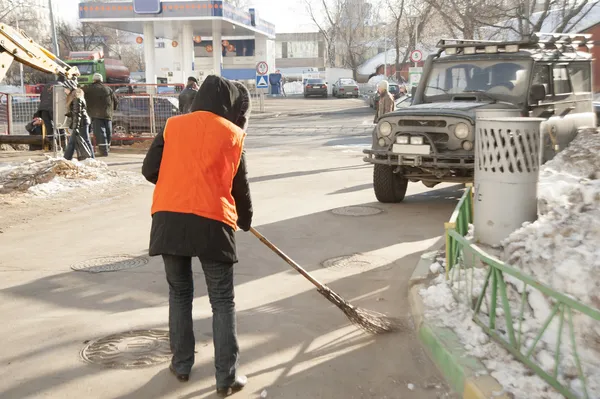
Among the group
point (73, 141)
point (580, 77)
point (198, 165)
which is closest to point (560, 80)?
point (580, 77)

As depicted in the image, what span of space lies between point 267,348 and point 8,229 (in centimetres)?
517

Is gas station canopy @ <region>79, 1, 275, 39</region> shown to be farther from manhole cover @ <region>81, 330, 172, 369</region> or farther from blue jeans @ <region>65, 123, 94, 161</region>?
manhole cover @ <region>81, 330, 172, 369</region>

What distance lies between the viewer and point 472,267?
15.1ft

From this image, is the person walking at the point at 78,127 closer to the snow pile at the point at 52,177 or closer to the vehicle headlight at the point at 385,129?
the snow pile at the point at 52,177

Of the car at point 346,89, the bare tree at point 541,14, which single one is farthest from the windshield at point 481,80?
the car at point 346,89

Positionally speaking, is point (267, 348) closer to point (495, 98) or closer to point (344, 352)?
point (344, 352)

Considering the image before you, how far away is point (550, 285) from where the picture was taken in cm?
419

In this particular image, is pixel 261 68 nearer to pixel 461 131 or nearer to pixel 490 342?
pixel 461 131

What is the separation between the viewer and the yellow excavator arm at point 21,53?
A: 39.8 feet

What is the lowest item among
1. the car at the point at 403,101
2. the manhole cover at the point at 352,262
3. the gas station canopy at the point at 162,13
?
the manhole cover at the point at 352,262

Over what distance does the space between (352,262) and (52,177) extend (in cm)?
680

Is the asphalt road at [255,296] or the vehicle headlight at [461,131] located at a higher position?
the vehicle headlight at [461,131]

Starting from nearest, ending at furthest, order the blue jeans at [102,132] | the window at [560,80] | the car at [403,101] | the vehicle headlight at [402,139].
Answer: the vehicle headlight at [402,139]
the window at [560,80]
the blue jeans at [102,132]
the car at [403,101]

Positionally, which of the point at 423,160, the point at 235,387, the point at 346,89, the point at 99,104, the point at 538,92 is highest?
the point at 346,89
